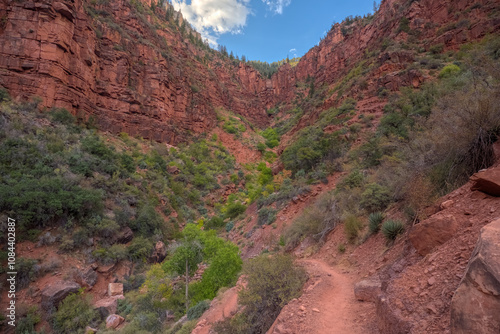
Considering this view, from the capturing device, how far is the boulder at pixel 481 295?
4.97ft

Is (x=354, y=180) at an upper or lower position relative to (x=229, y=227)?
upper

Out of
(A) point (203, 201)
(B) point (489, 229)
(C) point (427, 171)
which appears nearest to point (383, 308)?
(B) point (489, 229)

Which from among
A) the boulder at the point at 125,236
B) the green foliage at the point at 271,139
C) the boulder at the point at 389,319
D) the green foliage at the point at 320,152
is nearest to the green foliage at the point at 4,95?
the boulder at the point at 125,236

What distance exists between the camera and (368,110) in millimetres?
18266

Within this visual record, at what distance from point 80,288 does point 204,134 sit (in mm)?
26521

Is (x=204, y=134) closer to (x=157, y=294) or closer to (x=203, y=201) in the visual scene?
(x=203, y=201)

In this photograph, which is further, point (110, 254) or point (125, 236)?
point (125, 236)

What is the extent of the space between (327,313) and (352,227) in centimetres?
362

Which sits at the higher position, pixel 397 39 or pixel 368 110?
pixel 397 39

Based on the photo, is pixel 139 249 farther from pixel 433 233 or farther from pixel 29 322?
pixel 433 233

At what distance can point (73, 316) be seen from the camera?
870 centimetres

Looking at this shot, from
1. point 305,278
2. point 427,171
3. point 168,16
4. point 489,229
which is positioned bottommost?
point 305,278

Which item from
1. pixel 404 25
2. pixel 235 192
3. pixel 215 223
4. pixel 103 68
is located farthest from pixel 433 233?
pixel 103 68

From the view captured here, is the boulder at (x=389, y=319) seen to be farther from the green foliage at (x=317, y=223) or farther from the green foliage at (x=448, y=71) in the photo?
the green foliage at (x=448, y=71)
